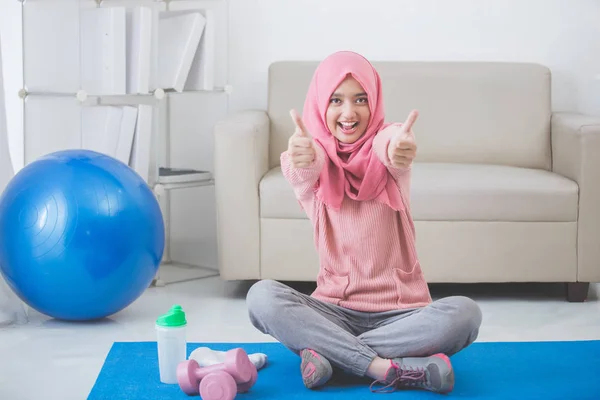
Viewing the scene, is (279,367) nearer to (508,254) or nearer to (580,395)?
(580,395)

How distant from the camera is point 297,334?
195cm

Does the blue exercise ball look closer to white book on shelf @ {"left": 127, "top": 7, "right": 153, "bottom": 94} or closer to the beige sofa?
the beige sofa

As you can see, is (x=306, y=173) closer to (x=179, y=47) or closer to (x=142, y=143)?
(x=142, y=143)

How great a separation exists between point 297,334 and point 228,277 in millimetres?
1078

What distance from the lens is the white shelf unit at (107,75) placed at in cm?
315

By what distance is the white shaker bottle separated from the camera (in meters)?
1.97

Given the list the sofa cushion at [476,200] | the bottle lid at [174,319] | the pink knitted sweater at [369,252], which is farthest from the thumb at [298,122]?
the sofa cushion at [476,200]

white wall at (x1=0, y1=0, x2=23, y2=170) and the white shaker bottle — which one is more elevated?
white wall at (x1=0, y1=0, x2=23, y2=170)

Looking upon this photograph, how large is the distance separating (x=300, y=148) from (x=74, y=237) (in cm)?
87

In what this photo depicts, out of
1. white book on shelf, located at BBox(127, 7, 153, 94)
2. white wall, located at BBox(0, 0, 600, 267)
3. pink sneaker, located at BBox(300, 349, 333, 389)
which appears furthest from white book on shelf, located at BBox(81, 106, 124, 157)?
pink sneaker, located at BBox(300, 349, 333, 389)

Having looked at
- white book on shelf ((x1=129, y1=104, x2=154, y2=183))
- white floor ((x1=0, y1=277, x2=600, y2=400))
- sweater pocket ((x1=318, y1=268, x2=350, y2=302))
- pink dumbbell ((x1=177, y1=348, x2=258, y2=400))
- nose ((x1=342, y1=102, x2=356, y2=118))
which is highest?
nose ((x1=342, y1=102, x2=356, y2=118))

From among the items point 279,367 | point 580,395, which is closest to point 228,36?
point 279,367

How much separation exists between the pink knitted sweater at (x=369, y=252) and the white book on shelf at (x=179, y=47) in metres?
1.39

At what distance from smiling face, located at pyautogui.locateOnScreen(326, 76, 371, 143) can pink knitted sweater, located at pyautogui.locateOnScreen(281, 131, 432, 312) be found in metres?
0.07
